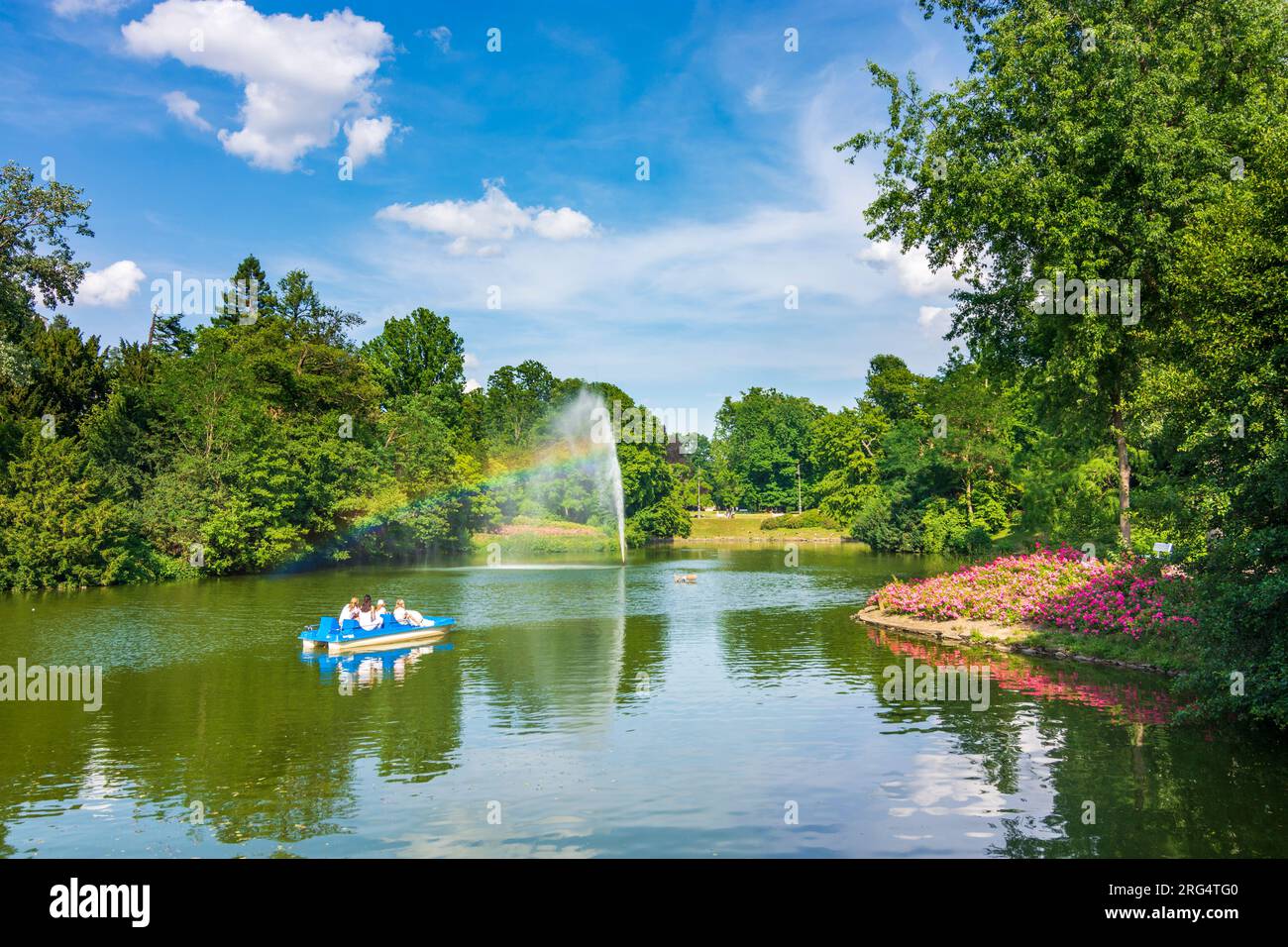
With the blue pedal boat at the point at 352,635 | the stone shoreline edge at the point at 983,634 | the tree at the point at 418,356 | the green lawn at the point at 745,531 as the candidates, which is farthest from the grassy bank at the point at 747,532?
the blue pedal boat at the point at 352,635

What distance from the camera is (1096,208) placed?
957 inches

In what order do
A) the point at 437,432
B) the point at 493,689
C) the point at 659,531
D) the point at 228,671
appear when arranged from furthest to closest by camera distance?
the point at 659,531 → the point at 437,432 → the point at 228,671 → the point at 493,689

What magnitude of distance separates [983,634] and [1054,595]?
241 cm

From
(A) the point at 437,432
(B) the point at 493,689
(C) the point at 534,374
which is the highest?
(C) the point at 534,374

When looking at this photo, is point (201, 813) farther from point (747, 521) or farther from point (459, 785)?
point (747, 521)

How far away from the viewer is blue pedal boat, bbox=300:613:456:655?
87.1 ft

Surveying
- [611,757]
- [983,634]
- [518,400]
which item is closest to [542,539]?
[518,400]

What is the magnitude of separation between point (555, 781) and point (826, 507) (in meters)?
91.0

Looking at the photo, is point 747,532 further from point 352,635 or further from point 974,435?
point 352,635

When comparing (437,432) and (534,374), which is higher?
(534,374)

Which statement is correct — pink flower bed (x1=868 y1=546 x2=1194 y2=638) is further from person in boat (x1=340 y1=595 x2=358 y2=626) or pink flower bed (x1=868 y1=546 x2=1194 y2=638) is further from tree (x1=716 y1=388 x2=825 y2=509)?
tree (x1=716 y1=388 x2=825 y2=509)

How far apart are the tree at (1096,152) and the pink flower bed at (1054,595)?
2.73 meters

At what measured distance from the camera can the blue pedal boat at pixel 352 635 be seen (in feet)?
87.1
